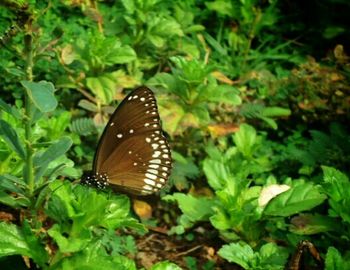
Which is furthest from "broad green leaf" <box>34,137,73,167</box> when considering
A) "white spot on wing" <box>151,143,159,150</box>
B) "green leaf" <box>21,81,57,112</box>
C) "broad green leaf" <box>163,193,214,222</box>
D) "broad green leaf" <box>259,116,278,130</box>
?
"broad green leaf" <box>259,116,278,130</box>

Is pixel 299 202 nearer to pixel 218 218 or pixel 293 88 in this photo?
pixel 218 218

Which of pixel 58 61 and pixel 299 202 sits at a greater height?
pixel 58 61

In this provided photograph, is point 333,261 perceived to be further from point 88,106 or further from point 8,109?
point 88,106

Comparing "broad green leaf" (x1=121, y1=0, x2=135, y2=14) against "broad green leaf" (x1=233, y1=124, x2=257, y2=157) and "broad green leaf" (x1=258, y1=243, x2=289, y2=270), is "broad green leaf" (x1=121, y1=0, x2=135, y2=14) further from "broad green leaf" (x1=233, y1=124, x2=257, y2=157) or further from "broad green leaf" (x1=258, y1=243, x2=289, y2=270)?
"broad green leaf" (x1=258, y1=243, x2=289, y2=270)

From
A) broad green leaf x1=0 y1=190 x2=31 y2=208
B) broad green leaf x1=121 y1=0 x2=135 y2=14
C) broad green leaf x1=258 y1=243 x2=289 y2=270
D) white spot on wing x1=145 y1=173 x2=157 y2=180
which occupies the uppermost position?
broad green leaf x1=121 y1=0 x2=135 y2=14

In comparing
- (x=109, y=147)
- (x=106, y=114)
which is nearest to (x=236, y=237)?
(x=109, y=147)

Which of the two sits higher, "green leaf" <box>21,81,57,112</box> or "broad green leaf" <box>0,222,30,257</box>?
"green leaf" <box>21,81,57,112</box>

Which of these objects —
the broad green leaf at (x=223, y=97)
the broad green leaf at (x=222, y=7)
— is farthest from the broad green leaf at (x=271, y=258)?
the broad green leaf at (x=222, y=7)
